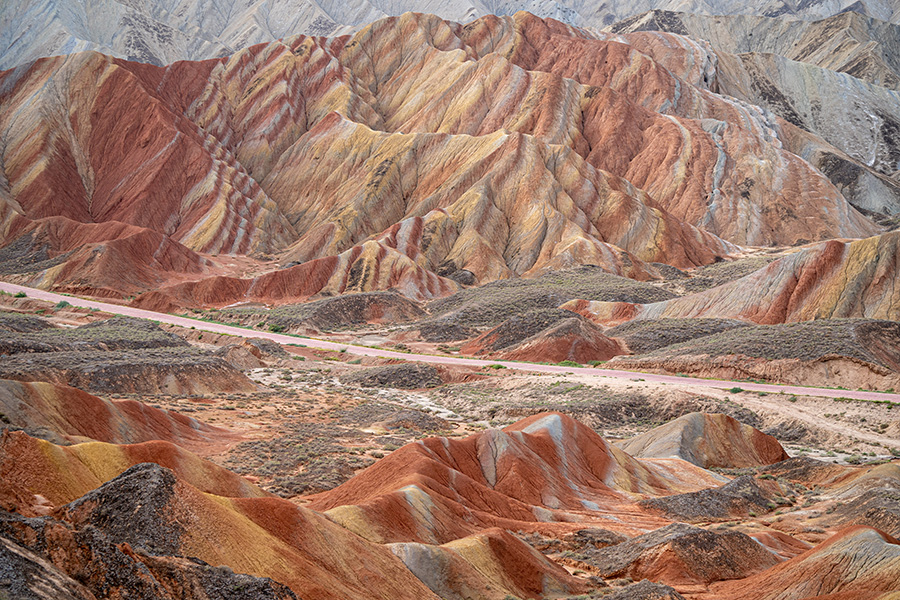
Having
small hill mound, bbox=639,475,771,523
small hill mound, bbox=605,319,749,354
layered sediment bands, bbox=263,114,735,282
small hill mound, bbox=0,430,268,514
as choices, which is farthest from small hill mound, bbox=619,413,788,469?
layered sediment bands, bbox=263,114,735,282

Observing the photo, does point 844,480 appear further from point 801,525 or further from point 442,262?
point 442,262

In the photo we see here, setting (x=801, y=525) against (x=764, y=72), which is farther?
(x=764, y=72)

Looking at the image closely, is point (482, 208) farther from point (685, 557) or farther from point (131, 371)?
point (685, 557)

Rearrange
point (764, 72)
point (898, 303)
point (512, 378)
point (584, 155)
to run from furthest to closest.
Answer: point (764, 72) → point (584, 155) → point (898, 303) → point (512, 378)

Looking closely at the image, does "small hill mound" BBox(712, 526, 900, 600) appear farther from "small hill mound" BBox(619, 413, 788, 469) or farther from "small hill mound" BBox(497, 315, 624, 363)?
"small hill mound" BBox(497, 315, 624, 363)

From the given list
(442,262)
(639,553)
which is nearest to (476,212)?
(442,262)

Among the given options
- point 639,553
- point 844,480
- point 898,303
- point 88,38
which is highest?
point 88,38

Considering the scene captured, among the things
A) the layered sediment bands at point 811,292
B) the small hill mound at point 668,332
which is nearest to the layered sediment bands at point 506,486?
the small hill mound at point 668,332

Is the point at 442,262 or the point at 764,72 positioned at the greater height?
the point at 764,72
